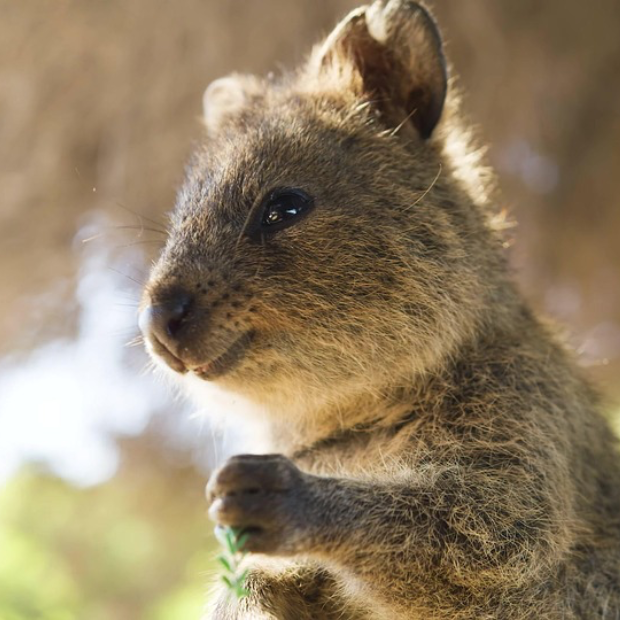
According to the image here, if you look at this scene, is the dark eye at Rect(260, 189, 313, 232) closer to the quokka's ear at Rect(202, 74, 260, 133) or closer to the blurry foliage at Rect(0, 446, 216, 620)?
the quokka's ear at Rect(202, 74, 260, 133)

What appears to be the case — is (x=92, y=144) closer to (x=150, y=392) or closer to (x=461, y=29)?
(x=150, y=392)

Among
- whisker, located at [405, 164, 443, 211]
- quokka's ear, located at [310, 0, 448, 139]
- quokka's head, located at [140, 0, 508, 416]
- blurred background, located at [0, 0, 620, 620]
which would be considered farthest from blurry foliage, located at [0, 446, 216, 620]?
quokka's ear, located at [310, 0, 448, 139]

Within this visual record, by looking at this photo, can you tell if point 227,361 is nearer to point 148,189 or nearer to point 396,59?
point 396,59

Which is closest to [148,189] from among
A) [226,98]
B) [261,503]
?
[226,98]

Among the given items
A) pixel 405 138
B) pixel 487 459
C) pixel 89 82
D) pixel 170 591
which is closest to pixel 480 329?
pixel 487 459

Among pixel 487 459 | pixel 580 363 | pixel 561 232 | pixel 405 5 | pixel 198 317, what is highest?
pixel 561 232
